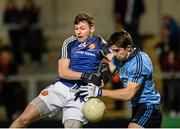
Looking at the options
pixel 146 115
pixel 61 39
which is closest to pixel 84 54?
pixel 146 115

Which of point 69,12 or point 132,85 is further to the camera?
point 69,12

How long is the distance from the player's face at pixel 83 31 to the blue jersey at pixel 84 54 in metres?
0.07

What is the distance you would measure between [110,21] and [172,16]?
53.5 inches

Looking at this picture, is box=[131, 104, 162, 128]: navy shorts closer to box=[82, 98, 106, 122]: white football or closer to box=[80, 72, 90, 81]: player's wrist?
box=[82, 98, 106, 122]: white football

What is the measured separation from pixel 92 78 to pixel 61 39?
776cm

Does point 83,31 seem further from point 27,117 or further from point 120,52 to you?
point 27,117

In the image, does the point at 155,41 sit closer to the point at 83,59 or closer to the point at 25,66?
the point at 25,66

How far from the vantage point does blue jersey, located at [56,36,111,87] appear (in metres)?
9.30

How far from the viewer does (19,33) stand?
16.1 meters

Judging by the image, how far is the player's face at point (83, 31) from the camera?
29.9ft

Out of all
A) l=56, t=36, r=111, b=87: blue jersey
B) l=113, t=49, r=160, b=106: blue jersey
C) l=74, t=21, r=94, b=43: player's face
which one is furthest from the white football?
l=74, t=21, r=94, b=43: player's face

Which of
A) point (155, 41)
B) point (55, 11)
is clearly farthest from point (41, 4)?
point (155, 41)

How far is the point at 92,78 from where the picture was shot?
8.98 meters

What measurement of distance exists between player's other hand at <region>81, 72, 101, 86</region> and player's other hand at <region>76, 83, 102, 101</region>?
100 mm
